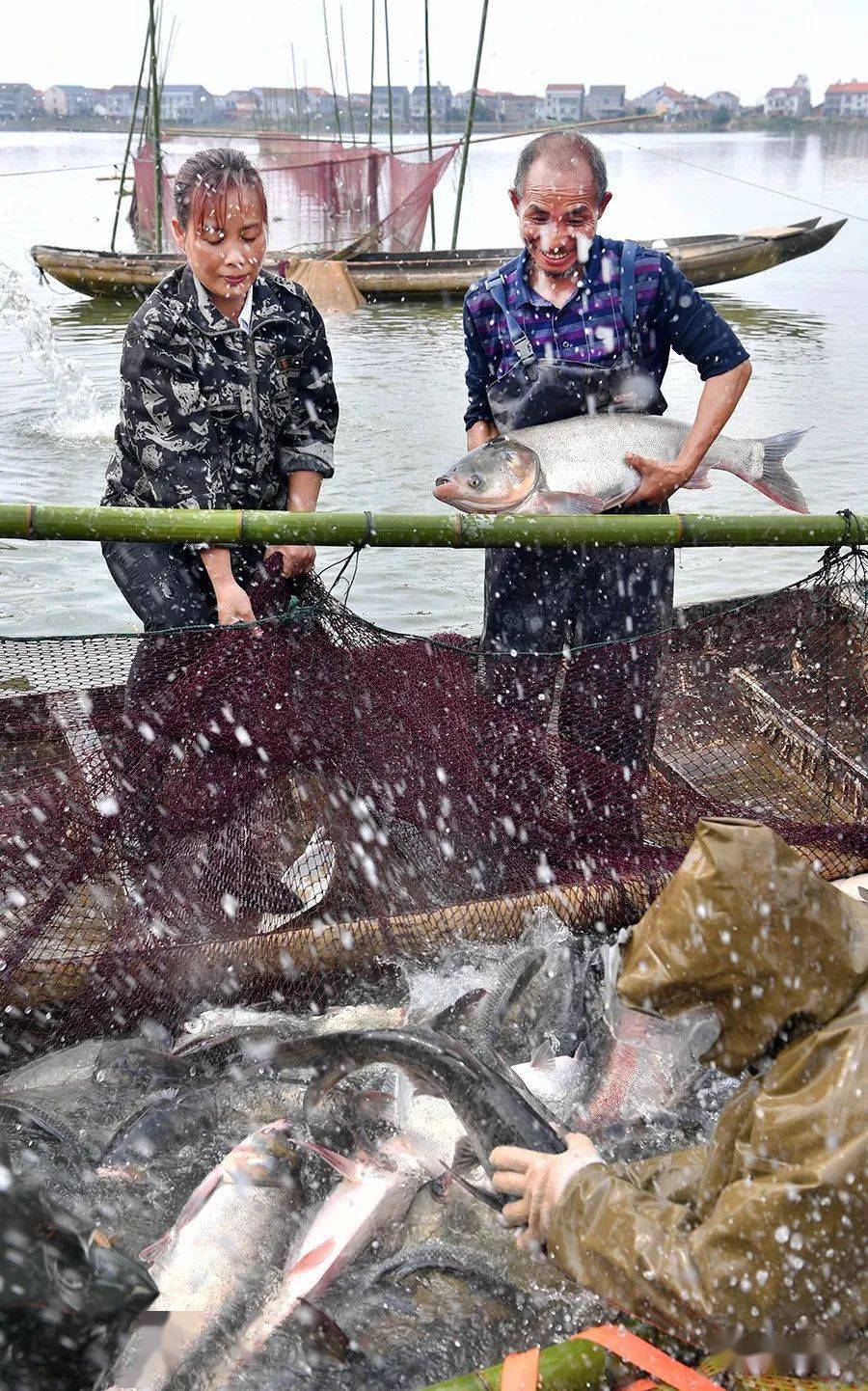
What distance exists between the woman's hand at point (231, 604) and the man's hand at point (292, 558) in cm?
21

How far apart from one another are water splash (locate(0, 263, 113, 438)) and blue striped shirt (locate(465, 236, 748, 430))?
11245 mm

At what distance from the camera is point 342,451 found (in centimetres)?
1370

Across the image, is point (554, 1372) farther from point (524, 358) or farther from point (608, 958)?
point (524, 358)

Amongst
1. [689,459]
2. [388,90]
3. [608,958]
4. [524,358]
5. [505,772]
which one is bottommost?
[505,772]

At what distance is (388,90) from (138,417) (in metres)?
34.8

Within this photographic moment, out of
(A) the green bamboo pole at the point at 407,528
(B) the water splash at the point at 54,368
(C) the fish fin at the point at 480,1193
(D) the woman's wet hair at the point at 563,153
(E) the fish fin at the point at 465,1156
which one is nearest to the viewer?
(C) the fish fin at the point at 480,1193

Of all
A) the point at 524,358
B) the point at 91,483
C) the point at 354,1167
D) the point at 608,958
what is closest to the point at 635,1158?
the point at 354,1167

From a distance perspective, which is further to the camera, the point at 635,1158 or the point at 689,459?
the point at 689,459

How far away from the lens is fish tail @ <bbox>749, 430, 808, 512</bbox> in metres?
4.35

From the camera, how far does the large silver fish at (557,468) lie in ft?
13.3

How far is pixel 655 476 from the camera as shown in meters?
4.14

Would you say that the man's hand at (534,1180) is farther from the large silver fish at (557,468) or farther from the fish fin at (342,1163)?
the large silver fish at (557,468)

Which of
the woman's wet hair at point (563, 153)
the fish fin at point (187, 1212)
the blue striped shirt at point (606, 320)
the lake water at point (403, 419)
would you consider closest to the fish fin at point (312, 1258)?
the fish fin at point (187, 1212)

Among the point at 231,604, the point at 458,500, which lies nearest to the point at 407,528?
the point at 458,500
